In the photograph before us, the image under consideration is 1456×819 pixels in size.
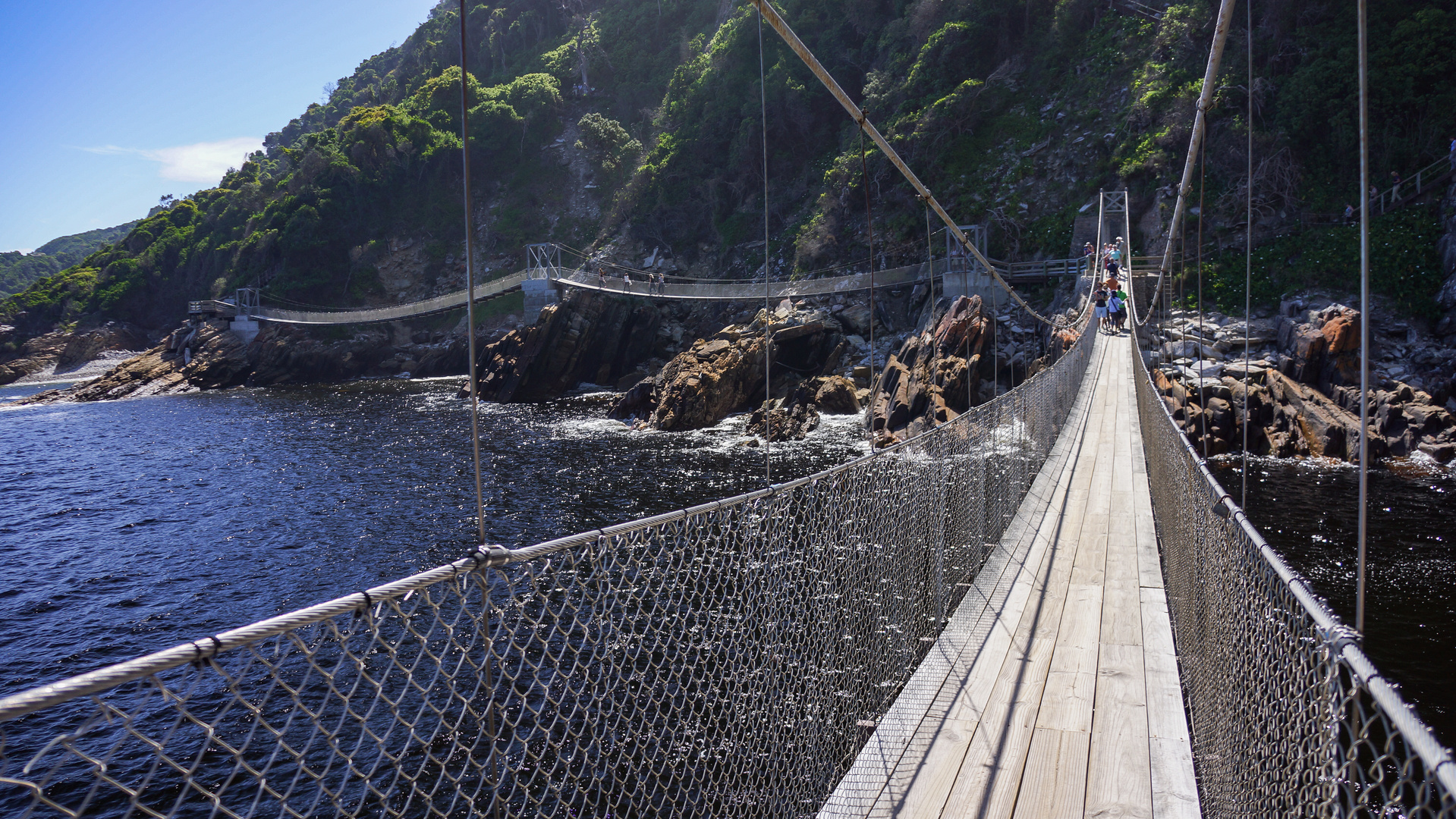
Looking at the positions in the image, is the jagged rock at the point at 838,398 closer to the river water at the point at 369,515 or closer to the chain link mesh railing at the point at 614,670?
the river water at the point at 369,515

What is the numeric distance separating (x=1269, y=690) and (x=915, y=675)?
1.41 meters

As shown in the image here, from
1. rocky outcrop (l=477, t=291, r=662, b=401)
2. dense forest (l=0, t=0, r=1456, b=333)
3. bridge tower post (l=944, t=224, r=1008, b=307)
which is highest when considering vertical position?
dense forest (l=0, t=0, r=1456, b=333)

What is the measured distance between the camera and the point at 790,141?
2980 cm

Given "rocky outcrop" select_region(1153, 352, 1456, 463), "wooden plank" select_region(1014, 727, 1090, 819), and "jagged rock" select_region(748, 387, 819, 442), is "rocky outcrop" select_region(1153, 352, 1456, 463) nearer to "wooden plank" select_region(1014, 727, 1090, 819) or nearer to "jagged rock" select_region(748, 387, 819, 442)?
"jagged rock" select_region(748, 387, 819, 442)

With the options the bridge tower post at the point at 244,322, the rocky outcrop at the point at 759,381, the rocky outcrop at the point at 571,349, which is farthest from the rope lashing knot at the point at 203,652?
the bridge tower post at the point at 244,322

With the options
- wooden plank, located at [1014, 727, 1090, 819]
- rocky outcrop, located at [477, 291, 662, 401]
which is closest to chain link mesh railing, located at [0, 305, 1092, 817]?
wooden plank, located at [1014, 727, 1090, 819]

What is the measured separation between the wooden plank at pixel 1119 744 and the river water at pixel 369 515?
3690mm

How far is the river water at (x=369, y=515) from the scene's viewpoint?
294 inches

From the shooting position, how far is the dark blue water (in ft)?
28.0

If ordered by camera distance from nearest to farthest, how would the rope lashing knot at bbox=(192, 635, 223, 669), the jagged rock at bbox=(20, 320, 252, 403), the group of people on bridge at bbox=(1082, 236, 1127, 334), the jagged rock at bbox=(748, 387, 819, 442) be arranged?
the rope lashing knot at bbox=(192, 635, 223, 669) → the group of people on bridge at bbox=(1082, 236, 1127, 334) → the jagged rock at bbox=(748, 387, 819, 442) → the jagged rock at bbox=(20, 320, 252, 403)

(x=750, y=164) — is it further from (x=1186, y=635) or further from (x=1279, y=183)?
(x=1186, y=635)

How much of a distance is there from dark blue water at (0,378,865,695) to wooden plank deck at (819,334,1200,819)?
280 inches

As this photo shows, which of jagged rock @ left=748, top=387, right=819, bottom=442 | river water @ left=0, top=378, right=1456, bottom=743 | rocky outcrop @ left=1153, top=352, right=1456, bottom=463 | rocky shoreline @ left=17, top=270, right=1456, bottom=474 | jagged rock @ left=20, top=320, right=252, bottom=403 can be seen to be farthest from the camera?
jagged rock @ left=20, top=320, right=252, bottom=403

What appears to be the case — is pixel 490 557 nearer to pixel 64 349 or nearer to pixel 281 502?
pixel 281 502
